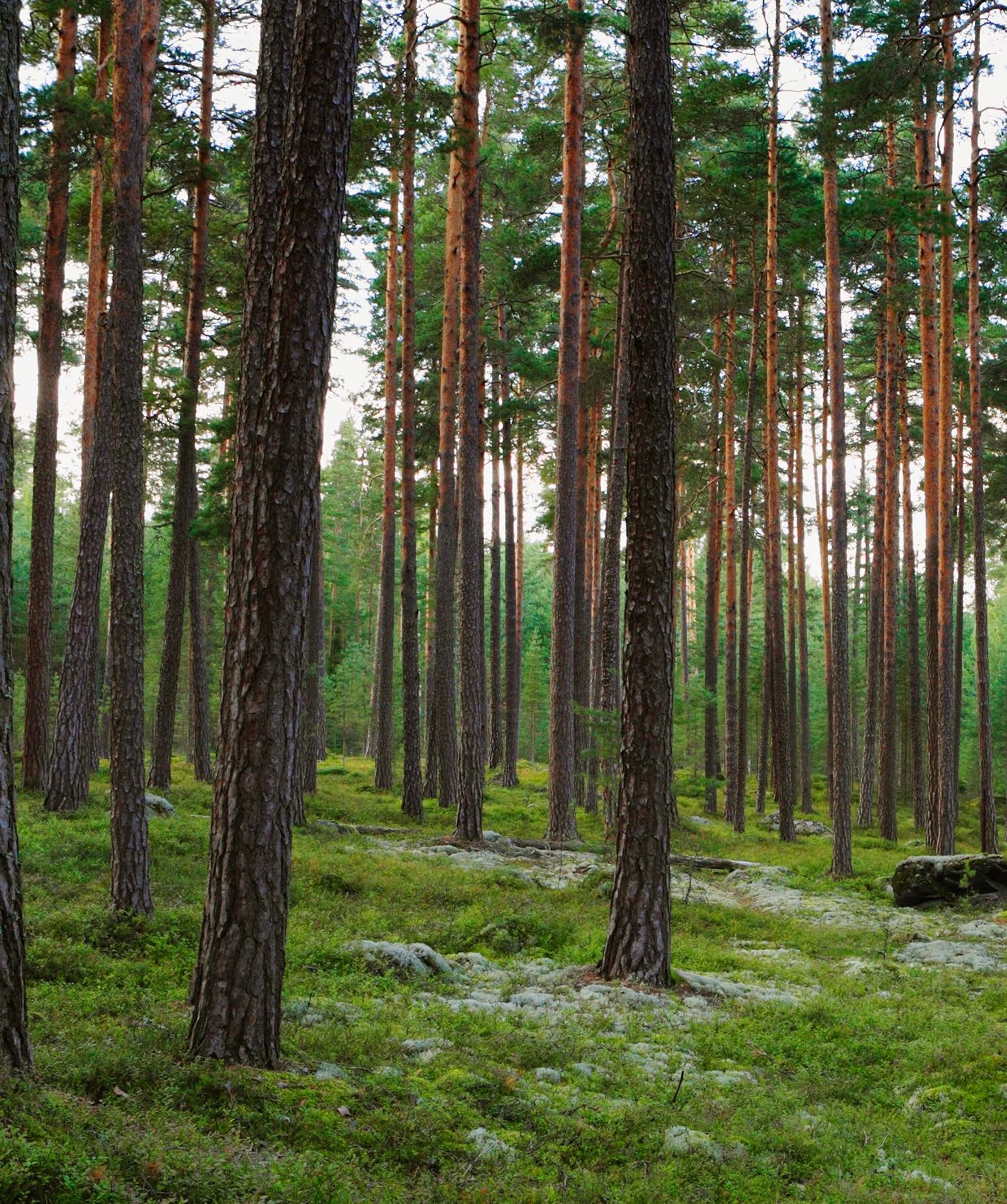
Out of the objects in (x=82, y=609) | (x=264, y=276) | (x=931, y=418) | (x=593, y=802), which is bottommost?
(x=593, y=802)

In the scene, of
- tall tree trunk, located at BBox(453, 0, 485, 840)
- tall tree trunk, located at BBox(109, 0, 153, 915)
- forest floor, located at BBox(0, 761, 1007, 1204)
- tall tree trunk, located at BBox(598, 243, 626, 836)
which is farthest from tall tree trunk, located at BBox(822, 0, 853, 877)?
tall tree trunk, located at BBox(109, 0, 153, 915)

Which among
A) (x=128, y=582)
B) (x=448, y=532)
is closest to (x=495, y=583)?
(x=448, y=532)

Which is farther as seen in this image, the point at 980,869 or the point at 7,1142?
the point at 980,869

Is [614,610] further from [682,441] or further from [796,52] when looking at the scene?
[796,52]

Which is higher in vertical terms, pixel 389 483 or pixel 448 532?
pixel 389 483

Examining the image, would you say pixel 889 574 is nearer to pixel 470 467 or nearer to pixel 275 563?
pixel 470 467

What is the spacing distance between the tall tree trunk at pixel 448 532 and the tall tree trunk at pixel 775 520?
6.34m

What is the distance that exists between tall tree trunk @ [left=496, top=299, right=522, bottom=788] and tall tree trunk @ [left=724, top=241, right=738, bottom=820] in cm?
573

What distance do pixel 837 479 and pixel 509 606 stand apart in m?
13.8

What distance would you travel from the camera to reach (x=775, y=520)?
20141 mm

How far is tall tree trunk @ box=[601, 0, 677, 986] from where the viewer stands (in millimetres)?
7715

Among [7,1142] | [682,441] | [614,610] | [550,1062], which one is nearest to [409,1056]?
[550,1062]

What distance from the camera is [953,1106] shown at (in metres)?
5.39

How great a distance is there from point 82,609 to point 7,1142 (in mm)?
11376
